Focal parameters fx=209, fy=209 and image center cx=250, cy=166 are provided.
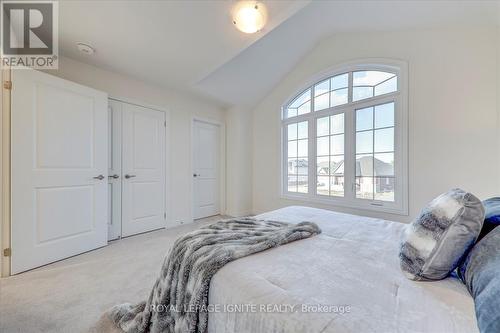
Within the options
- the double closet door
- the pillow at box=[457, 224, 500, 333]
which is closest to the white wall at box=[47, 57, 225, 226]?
the double closet door

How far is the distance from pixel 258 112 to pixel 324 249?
→ 3.71 metres

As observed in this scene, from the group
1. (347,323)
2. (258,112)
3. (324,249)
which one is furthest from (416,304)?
(258,112)

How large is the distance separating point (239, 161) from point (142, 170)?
1.83 m

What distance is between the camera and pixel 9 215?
1954 mm

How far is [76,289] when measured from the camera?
1.72 m

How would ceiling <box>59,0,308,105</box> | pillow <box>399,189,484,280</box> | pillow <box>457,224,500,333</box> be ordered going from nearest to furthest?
1. pillow <box>457,224,500,333</box>
2. pillow <box>399,189,484,280</box>
3. ceiling <box>59,0,308,105</box>

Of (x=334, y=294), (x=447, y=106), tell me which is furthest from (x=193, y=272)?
(x=447, y=106)

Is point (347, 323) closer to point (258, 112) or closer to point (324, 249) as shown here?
point (324, 249)

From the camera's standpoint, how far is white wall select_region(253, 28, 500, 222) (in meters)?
2.15

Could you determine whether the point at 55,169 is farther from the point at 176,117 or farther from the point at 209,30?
the point at 209,30

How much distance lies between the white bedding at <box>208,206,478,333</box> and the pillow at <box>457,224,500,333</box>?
5 centimetres

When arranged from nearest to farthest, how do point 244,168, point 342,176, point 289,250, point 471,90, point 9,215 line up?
point 289,250 < point 9,215 < point 471,90 < point 342,176 < point 244,168

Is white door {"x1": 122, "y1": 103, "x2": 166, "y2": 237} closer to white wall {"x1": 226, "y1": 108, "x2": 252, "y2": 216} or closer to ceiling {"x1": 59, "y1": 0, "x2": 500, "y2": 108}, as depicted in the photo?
ceiling {"x1": 59, "y1": 0, "x2": 500, "y2": 108}
